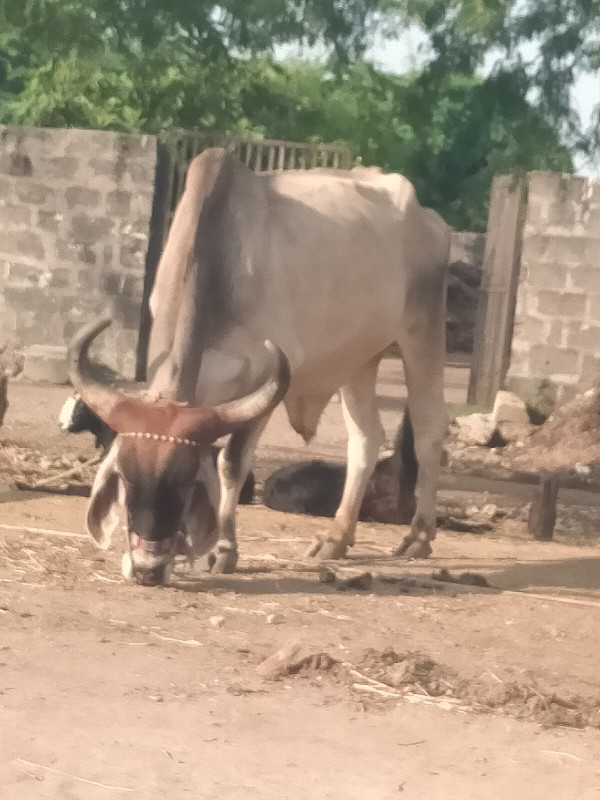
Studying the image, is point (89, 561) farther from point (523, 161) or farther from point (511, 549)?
point (523, 161)

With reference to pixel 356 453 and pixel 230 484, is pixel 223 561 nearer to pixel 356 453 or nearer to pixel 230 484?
pixel 230 484

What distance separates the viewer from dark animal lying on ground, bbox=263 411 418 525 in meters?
7.37

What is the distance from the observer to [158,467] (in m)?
4.89

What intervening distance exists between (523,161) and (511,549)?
2066 millimetres

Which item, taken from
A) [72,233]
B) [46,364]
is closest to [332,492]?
[46,364]

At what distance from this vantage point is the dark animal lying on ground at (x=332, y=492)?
24.2ft

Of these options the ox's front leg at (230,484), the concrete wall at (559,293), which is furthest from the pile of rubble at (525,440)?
the ox's front leg at (230,484)

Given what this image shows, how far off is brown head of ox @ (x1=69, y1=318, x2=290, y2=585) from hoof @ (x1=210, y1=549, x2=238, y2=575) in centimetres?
50

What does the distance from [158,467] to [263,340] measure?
2.96 ft

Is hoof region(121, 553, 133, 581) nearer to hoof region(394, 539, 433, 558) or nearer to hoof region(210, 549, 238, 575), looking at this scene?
hoof region(210, 549, 238, 575)

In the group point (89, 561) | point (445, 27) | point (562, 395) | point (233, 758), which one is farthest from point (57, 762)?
point (562, 395)

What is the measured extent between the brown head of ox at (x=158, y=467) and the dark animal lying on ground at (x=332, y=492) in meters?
2.26

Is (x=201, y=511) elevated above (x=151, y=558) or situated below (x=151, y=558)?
above

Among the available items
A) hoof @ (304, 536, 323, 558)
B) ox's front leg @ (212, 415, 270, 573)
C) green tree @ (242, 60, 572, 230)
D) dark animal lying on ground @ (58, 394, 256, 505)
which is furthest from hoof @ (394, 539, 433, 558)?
green tree @ (242, 60, 572, 230)
